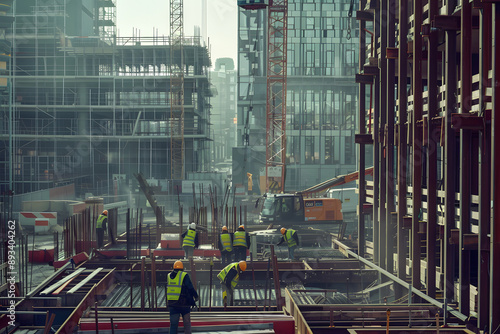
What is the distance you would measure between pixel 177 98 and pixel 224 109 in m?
78.1

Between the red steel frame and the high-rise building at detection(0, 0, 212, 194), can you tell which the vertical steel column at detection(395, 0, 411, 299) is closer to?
the red steel frame

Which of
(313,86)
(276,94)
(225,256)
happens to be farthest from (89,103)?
(225,256)

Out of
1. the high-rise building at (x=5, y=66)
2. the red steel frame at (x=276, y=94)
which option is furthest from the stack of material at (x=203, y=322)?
the high-rise building at (x=5, y=66)

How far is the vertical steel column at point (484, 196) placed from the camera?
9.78 meters

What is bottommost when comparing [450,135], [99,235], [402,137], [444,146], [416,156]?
[99,235]

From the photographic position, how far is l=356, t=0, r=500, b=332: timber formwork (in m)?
9.83

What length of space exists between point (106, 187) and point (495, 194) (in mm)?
53246

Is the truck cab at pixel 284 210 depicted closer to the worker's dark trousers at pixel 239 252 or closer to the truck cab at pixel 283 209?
the truck cab at pixel 283 209

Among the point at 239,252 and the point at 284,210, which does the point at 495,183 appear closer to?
the point at 239,252

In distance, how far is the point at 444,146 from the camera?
11.4 metres

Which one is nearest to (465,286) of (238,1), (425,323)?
(425,323)

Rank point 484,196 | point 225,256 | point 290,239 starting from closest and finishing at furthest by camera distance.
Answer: point 484,196 → point 225,256 → point 290,239

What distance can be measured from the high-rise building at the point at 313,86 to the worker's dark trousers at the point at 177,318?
2023 inches

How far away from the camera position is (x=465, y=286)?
10.8m
